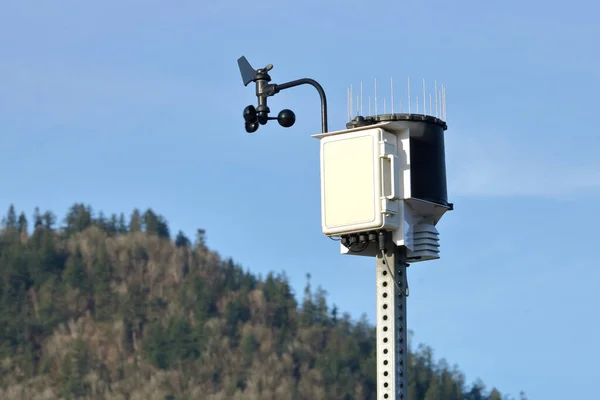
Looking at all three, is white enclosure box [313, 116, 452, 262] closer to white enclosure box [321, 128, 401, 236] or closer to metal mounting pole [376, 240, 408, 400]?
white enclosure box [321, 128, 401, 236]

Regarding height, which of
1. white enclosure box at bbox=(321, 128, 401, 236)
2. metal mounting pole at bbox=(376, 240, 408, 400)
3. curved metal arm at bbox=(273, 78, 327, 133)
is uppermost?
curved metal arm at bbox=(273, 78, 327, 133)

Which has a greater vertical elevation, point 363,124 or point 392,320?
point 363,124

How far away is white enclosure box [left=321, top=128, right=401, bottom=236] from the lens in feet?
57.7

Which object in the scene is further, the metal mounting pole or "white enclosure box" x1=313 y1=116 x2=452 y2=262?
"white enclosure box" x1=313 y1=116 x2=452 y2=262

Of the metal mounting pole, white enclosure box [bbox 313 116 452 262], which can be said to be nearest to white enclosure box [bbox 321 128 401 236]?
white enclosure box [bbox 313 116 452 262]

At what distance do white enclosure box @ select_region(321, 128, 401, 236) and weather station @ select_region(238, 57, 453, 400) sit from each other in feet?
0.04

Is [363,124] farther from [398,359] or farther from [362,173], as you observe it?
[398,359]

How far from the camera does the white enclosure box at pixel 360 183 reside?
Result: 17.6 m

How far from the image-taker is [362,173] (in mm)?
17703

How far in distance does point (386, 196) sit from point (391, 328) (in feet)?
4.91

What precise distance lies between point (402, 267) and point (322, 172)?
1.44 metres

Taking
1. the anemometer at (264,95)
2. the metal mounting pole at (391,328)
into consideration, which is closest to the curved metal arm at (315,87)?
the anemometer at (264,95)

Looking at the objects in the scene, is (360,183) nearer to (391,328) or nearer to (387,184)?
(387,184)

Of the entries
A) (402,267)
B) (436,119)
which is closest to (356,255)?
(402,267)
